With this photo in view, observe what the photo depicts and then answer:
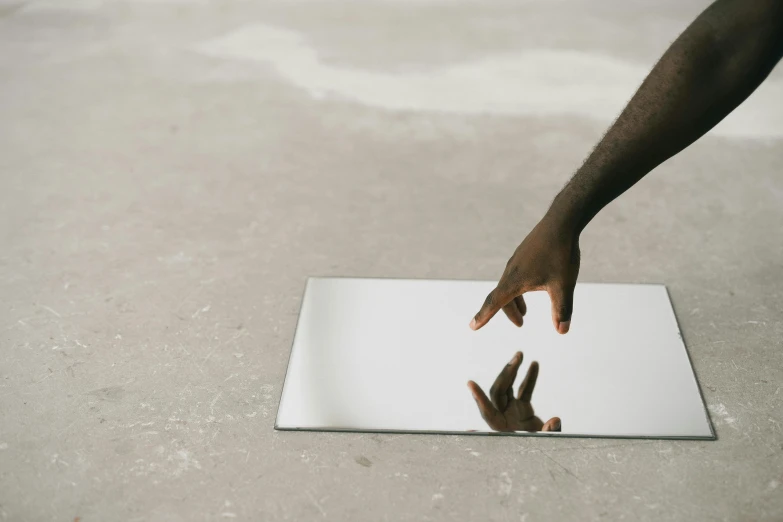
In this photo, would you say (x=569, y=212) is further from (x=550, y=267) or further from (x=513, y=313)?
(x=513, y=313)

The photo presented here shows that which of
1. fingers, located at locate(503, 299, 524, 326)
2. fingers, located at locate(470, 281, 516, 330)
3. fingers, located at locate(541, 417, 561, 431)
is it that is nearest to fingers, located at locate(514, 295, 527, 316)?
fingers, located at locate(503, 299, 524, 326)

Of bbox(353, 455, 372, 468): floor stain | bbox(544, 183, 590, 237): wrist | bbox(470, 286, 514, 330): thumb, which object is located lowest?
bbox(353, 455, 372, 468): floor stain

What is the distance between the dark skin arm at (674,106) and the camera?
3.81 ft

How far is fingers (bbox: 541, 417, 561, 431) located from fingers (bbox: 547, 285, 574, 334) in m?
0.19

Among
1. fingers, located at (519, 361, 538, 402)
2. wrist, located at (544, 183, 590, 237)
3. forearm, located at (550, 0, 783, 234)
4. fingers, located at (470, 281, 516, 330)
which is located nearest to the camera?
forearm, located at (550, 0, 783, 234)

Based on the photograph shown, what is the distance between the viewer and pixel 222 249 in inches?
75.3

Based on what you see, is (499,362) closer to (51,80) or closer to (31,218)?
(31,218)

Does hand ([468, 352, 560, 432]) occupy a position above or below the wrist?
below

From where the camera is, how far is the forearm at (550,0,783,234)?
1.16 metres

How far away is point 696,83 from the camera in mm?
1186

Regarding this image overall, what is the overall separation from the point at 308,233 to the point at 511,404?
0.71 meters

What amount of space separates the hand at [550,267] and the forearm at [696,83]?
13 centimetres

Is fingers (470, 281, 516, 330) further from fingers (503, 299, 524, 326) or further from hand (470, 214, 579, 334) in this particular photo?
fingers (503, 299, 524, 326)

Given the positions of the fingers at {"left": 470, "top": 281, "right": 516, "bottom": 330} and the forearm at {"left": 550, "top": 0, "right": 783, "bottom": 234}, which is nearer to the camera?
the forearm at {"left": 550, "top": 0, "right": 783, "bottom": 234}
